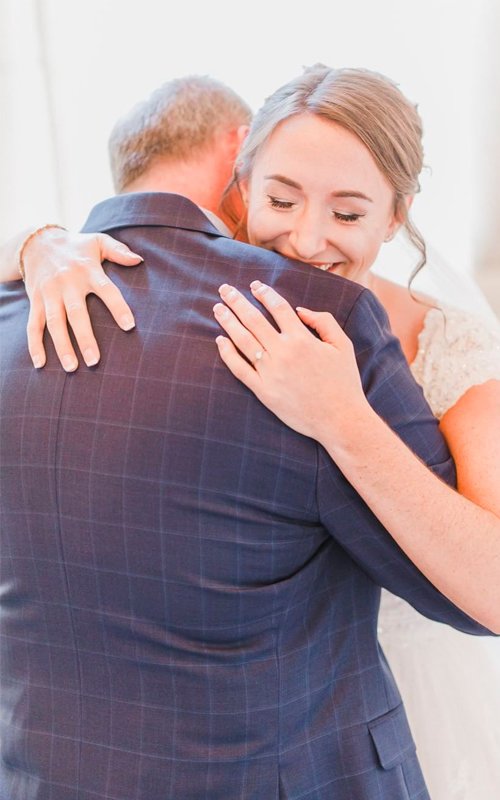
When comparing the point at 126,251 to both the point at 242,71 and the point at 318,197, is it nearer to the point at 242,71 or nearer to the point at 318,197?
the point at 318,197

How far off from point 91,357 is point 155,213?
22cm

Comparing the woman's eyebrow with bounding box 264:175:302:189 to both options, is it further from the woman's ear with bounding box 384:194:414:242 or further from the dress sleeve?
the dress sleeve

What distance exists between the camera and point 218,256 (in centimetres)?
115

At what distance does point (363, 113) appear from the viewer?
1284 millimetres

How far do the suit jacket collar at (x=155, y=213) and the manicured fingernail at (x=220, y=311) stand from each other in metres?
0.12

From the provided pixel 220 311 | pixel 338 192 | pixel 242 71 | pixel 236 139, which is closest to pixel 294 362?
pixel 220 311

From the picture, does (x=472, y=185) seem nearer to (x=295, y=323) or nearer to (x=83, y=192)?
(x=83, y=192)

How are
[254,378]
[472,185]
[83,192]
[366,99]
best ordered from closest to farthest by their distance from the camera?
[254,378] < [366,99] < [472,185] < [83,192]

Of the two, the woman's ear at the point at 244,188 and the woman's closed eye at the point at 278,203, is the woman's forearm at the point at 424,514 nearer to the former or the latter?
the woman's closed eye at the point at 278,203

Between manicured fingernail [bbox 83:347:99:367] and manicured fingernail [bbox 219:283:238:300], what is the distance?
0.16 meters

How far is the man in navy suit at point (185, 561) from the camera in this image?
1080 millimetres

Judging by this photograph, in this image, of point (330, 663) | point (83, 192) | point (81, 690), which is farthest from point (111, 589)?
point (83, 192)

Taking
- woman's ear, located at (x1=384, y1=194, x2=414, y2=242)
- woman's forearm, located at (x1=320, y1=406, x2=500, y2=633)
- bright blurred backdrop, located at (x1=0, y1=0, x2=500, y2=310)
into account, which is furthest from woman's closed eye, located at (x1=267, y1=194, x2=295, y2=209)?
bright blurred backdrop, located at (x1=0, y1=0, x2=500, y2=310)

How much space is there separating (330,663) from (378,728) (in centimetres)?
11
